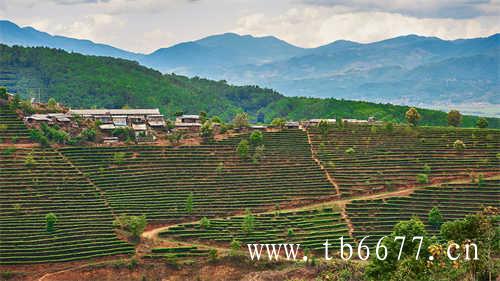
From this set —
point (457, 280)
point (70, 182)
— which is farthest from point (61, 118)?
point (457, 280)

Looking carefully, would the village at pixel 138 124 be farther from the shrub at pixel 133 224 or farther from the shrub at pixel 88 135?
the shrub at pixel 133 224

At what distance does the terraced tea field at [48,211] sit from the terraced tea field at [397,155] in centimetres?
1775

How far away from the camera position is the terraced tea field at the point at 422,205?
48.8 meters

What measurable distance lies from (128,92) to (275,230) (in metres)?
61.3

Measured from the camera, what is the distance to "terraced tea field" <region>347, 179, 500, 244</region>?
1922 inches

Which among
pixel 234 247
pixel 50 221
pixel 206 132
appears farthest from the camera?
pixel 206 132

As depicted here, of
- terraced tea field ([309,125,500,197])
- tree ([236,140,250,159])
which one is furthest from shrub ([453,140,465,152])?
tree ([236,140,250,159])

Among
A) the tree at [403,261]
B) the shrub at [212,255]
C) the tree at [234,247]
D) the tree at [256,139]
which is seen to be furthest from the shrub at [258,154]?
the tree at [403,261]

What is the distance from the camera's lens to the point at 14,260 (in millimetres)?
44531

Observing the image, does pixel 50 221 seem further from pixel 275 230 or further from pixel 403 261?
pixel 403 261

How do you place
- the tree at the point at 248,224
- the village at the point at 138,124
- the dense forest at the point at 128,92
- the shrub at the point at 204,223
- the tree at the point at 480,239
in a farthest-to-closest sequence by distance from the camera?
the dense forest at the point at 128,92, the village at the point at 138,124, the shrub at the point at 204,223, the tree at the point at 248,224, the tree at the point at 480,239

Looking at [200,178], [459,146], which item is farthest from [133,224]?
[459,146]

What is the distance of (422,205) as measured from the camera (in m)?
51.0

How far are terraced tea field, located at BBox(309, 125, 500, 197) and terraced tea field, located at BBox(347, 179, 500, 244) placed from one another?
6.84 ft
